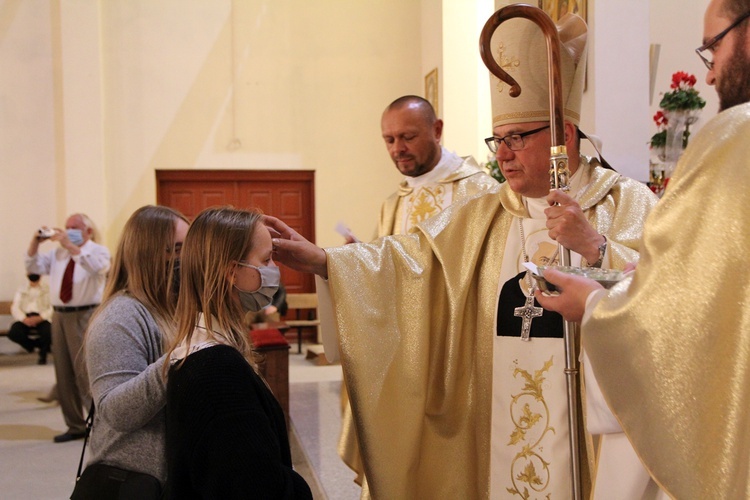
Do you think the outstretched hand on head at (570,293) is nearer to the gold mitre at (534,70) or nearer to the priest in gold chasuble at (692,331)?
the priest in gold chasuble at (692,331)

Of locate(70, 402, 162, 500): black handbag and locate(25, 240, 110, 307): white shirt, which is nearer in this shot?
locate(70, 402, 162, 500): black handbag

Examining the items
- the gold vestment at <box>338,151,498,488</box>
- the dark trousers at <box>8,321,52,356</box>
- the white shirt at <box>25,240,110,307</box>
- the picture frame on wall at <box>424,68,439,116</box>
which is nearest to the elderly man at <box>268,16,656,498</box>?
the gold vestment at <box>338,151,498,488</box>

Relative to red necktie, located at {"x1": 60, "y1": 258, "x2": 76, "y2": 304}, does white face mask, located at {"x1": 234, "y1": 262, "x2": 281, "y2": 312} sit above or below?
above

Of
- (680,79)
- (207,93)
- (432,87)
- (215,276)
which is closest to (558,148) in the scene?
(215,276)

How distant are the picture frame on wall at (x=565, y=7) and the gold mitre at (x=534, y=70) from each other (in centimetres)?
199

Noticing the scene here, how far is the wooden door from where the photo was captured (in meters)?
10.2

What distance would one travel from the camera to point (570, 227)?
1.91 meters

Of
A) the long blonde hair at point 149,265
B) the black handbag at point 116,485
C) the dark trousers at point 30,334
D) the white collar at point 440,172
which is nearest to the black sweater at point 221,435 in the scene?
the black handbag at point 116,485

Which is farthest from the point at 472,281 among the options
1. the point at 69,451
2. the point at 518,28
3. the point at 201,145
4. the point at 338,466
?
the point at 201,145

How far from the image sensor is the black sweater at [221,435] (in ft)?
4.78

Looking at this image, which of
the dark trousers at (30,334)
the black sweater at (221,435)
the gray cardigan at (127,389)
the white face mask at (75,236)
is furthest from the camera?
the dark trousers at (30,334)

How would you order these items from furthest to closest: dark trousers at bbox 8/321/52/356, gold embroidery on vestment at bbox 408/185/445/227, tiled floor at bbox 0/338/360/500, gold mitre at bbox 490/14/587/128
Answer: dark trousers at bbox 8/321/52/356
tiled floor at bbox 0/338/360/500
gold embroidery on vestment at bbox 408/185/445/227
gold mitre at bbox 490/14/587/128

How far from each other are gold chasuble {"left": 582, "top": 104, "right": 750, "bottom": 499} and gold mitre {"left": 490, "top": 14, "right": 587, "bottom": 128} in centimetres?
105

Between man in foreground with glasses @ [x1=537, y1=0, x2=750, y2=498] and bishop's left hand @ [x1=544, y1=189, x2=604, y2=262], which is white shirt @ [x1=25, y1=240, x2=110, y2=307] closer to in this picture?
bishop's left hand @ [x1=544, y1=189, x2=604, y2=262]
